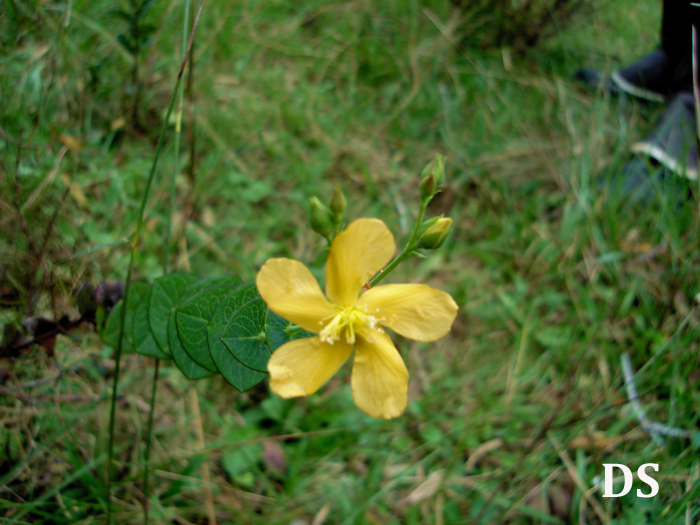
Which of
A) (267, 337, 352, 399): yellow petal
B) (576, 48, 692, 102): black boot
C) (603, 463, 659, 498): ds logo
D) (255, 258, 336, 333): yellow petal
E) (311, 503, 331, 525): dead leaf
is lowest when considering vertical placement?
(603, 463, 659, 498): ds logo

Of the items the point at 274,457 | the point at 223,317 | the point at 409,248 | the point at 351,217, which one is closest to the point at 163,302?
the point at 223,317

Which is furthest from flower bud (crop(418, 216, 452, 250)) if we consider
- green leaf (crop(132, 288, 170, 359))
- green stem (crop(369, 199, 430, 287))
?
green leaf (crop(132, 288, 170, 359))

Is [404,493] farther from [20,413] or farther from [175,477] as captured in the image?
[20,413]

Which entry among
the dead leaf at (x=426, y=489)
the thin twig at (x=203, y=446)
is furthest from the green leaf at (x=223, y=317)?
the dead leaf at (x=426, y=489)

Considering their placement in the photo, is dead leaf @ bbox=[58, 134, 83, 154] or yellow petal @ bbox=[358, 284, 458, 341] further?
dead leaf @ bbox=[58, 134, 83, 154]

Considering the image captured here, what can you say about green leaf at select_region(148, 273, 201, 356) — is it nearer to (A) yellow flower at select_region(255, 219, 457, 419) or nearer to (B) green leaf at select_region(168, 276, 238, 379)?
(B) green leaf at select_region(168, 276, 238, 379)

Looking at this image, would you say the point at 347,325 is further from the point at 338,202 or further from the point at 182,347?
the point at 182,347
